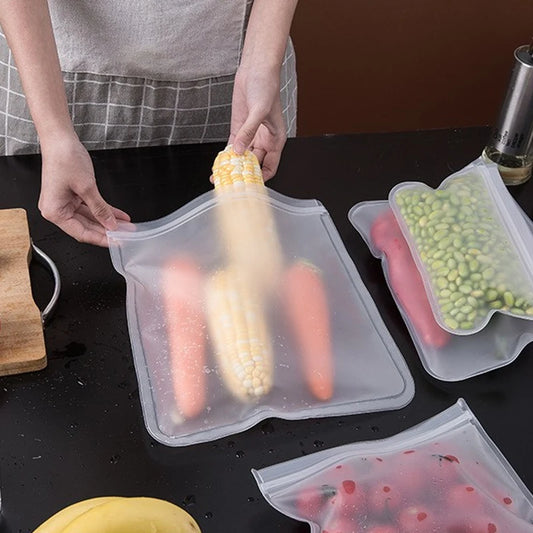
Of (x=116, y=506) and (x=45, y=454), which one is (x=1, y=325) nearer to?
(x=45, y=454)

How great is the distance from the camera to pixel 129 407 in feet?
3.13

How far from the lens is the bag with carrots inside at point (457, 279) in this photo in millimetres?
1032

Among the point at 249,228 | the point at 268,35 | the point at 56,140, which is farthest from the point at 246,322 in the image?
the point at 268,35

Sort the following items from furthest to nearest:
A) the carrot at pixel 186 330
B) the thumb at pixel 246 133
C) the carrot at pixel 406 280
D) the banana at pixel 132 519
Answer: the thumb at pixel 246 133
the carrot at pixel 406 280
the carrot at pixel 186 330
the banana at pixel 132 519

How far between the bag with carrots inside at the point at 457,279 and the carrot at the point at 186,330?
0.28 metres

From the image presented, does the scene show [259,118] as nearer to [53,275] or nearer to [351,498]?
[53,275]

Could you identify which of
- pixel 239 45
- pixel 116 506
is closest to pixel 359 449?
pixel 116 506

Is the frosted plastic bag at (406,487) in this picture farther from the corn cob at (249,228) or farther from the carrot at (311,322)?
the corn cob at (249,228)

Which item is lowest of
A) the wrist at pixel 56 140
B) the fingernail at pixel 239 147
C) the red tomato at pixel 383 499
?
the red tomato at pixel 383 499

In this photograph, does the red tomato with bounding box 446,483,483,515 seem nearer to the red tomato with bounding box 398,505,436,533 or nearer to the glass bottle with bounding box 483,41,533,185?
the red tomato with bounding box 398,505,436,533

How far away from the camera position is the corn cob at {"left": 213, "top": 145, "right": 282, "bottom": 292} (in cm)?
104

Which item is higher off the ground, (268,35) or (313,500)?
(268,35)

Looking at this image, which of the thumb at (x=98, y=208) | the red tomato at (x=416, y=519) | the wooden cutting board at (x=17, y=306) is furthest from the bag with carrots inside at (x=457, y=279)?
the wooden cutting board at (x=17, y=306)

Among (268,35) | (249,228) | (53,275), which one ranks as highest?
(268,35)
